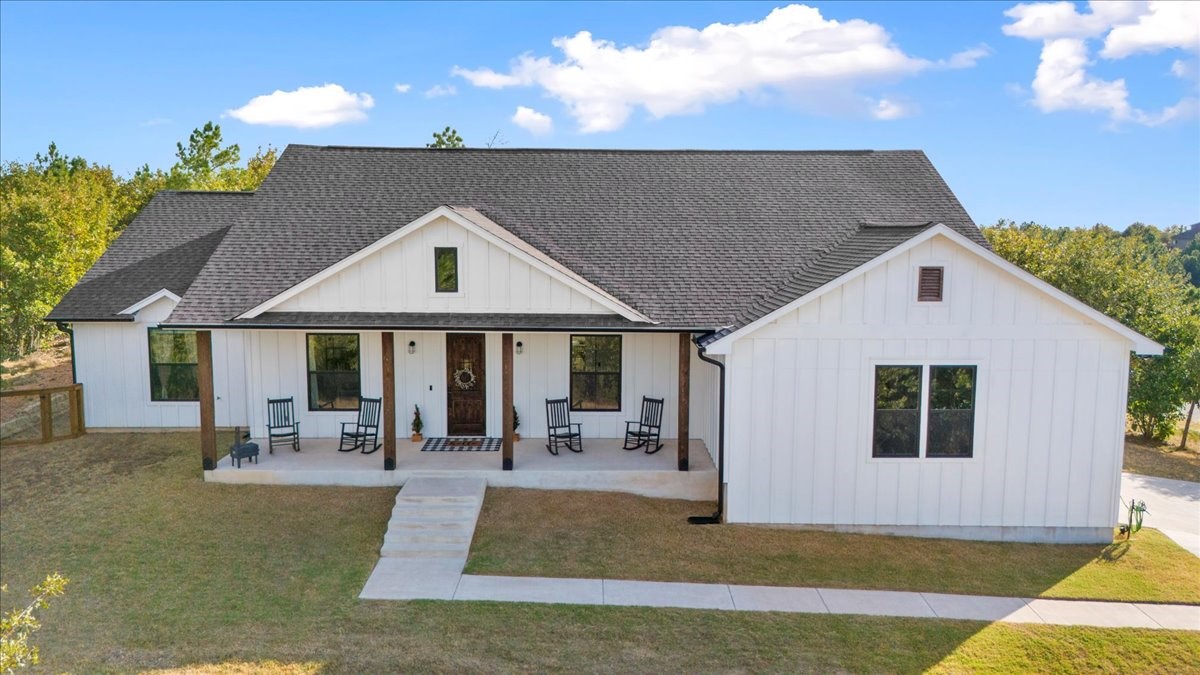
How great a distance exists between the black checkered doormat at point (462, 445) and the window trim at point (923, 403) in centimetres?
707

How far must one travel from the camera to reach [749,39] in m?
24.1

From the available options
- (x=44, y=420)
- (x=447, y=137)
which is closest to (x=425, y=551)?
(x=44, y=420)

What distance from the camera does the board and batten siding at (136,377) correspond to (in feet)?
56.1

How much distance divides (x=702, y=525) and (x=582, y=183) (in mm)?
9310

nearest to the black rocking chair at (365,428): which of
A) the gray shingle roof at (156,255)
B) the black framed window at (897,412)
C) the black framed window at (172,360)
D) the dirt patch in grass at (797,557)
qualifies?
the dirt patch in grass at (797,557)

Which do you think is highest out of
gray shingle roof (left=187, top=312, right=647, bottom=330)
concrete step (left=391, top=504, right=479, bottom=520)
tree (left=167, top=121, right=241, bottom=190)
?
tree (left=167, top=121, right=241, bottom=190)

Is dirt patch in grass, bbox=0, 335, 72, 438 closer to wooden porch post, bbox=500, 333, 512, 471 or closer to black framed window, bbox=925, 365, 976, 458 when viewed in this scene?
wooden porch post, bbox=500, 333, 512, 471

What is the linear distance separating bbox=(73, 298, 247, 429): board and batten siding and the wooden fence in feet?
0.99

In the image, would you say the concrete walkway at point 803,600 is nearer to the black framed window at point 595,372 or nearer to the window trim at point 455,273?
the window trim at point 455,273

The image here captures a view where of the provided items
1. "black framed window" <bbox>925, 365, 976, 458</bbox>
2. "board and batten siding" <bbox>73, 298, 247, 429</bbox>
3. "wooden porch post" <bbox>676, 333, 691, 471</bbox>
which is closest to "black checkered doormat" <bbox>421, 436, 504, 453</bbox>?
"wooden porch post" <bbox>676, 333, 691, 471</bbox>

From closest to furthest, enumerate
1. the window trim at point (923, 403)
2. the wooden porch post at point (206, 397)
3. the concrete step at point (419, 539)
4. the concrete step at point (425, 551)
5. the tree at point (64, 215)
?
1. the concrete step at point (425, 551)
2. the concrete step at point (419, 539)
3. the window trim at point (923, 403)
4. the wooden porch post at point (206, 397)
5. the tree at point (64, 215)

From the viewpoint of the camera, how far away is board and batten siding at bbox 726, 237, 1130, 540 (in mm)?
11695

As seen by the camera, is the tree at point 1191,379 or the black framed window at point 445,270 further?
the tree at point 1191,379

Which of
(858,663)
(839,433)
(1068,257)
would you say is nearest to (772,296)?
(839,433)
